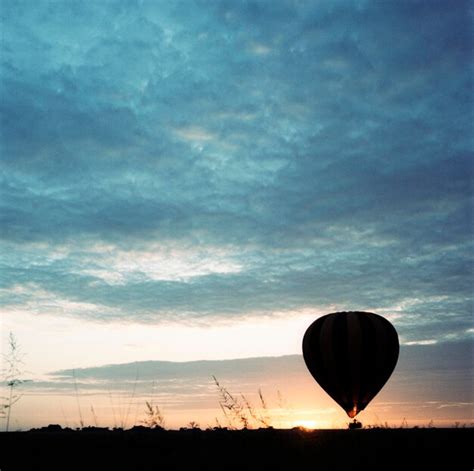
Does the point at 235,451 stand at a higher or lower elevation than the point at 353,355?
lower

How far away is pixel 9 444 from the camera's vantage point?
30.0 ft

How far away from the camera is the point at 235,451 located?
327 inches

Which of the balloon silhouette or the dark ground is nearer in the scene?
the dark ground

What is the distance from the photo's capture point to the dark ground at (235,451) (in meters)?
7.41

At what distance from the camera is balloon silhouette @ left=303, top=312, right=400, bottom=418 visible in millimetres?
23969

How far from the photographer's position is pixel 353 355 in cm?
2386

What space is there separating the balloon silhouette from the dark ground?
1364cm

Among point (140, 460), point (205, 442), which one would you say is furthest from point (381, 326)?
point (140, 460)

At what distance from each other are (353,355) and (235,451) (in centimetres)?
1640

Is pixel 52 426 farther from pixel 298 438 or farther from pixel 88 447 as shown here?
pixel 298 438

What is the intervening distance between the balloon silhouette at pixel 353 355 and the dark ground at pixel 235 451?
13640mm

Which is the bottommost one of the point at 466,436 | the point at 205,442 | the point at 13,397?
the point at 466,436

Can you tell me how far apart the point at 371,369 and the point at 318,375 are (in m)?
2.42

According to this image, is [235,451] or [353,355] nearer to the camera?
[235,451]
